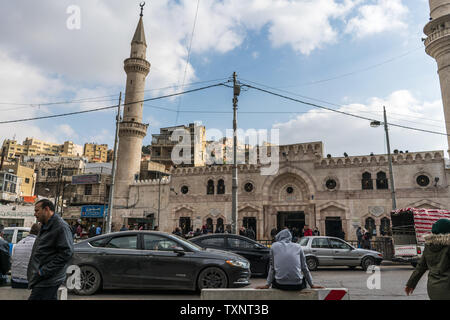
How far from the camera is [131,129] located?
36156 millimetres

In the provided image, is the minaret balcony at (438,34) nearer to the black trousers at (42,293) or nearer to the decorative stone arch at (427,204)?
the decorative stone arch at (427,204)

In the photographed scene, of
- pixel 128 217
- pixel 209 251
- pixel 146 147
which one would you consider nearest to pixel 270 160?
pixel 128 217

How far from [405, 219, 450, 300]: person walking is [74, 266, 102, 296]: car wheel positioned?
6.71m

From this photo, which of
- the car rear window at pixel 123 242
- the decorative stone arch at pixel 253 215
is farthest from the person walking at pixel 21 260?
the decorative stone arch at pixel 253 215

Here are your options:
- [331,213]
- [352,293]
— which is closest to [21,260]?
[352,293]

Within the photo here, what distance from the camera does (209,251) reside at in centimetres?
790

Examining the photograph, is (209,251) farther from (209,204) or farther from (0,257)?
(209,204)

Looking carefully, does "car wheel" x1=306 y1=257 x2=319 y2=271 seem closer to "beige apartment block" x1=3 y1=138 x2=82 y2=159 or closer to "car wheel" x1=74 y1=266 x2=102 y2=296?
"car wheel" x1=74 y1=266 x2=102 y2=296

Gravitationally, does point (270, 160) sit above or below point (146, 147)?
below

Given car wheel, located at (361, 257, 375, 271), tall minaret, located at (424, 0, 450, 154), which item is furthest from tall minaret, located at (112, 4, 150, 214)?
tall minaret, located at (424, 0, 450, 154)

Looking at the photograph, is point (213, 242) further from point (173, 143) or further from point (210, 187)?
point (173, 143)

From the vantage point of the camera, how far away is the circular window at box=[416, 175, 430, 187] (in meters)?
24.6
